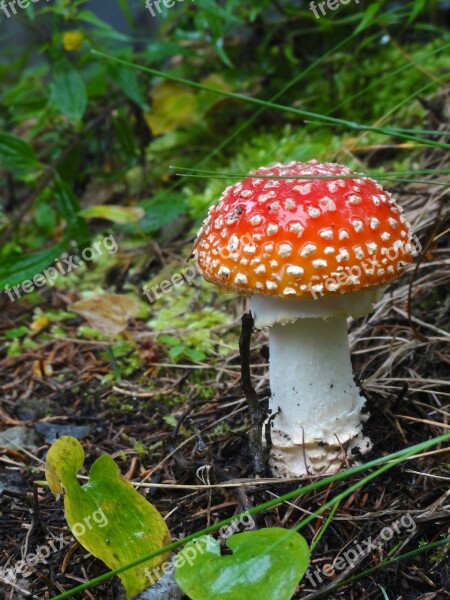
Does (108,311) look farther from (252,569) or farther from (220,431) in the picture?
(252,569)

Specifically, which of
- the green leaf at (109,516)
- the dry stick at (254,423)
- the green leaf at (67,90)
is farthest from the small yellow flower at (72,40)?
the green leaf at (109,516)

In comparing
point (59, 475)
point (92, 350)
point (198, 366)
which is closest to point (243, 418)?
point (198, 366)

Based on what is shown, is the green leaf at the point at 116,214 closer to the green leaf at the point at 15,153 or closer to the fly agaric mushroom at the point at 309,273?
the green leaf at the point at 15,153

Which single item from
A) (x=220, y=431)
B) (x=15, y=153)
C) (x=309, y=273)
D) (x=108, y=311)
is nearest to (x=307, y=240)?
(x=309, y=273)

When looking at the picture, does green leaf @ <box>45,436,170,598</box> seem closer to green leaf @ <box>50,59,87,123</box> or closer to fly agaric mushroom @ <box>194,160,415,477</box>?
fly agaric mushroom @ <box>194,160,415,477</box>

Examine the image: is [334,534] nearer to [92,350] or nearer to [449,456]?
[449,456]
